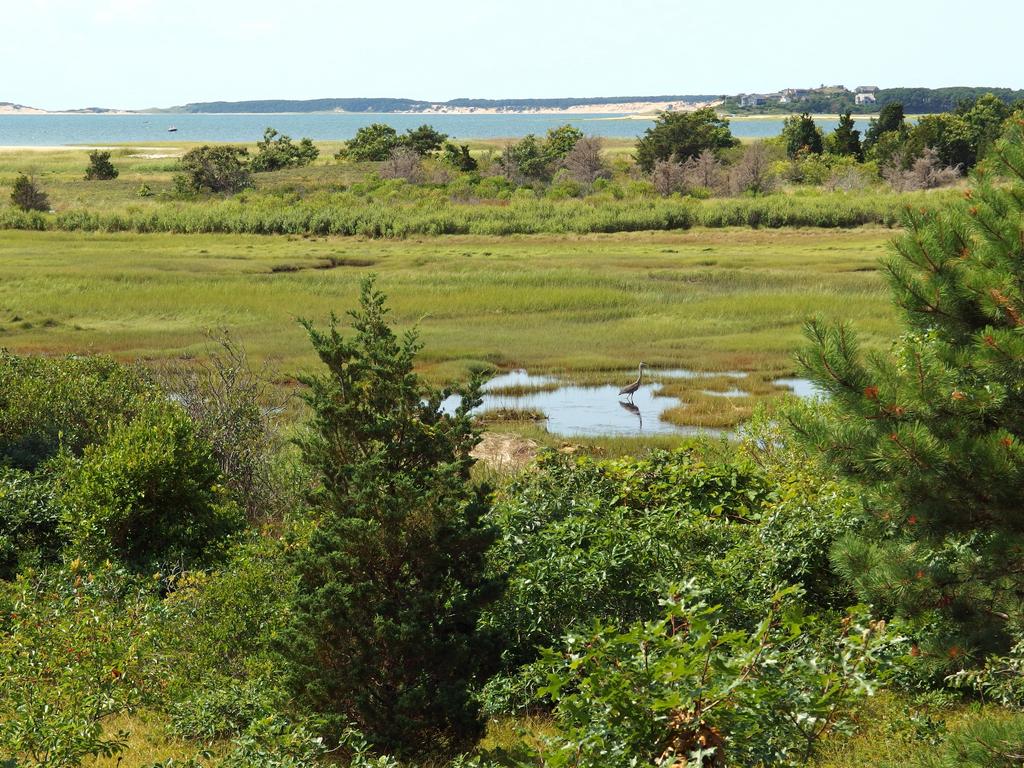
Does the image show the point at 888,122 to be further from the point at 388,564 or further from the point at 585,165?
the point at 388,564

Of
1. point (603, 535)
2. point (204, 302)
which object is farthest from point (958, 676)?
point (204, 302)

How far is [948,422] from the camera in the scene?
7.90 meters

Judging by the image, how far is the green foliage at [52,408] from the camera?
61.7ft

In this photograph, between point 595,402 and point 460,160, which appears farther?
point 460,160

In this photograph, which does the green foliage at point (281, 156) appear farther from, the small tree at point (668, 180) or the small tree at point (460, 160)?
the small tree at point (668, 180)

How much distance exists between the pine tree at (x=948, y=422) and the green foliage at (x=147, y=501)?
31.8ft

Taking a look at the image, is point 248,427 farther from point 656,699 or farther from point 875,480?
point 656,699

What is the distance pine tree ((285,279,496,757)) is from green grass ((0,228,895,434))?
18.6m

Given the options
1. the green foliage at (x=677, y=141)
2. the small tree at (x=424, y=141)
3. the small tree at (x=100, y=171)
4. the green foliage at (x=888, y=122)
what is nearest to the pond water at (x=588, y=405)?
the green foliage at (x=677, y=141)

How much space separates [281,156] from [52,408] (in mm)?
85948

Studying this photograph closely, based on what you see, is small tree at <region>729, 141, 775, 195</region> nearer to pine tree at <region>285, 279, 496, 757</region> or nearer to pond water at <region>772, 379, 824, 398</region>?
pond water at <region>772, 379, 824, 398</region>

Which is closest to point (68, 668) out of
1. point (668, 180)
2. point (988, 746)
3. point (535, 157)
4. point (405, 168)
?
point (988, 746)

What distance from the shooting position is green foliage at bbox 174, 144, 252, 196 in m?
82.8

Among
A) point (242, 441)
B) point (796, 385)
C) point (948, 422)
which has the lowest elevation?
point (796, 385)
